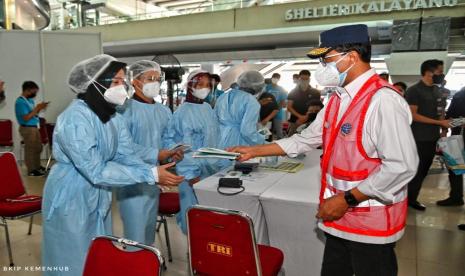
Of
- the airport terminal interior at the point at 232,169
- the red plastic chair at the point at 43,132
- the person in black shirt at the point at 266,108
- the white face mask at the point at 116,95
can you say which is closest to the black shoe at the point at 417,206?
the airport terminal interior at the point at 232,169

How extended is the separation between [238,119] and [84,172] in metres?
1.72

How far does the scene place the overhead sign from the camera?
5.85 metres

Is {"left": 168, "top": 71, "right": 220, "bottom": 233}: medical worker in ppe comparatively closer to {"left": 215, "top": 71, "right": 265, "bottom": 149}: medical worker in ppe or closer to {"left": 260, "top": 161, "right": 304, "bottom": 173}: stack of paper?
{"left": 215, "top": 71, "right": 265, "bottom": 149}: medical worker in ppe

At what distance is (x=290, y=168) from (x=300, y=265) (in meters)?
0.67

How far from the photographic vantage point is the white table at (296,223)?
6.01ft

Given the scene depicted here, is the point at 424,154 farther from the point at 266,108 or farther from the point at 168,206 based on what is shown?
the point at 168,206

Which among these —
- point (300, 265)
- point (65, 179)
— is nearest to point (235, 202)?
point (300, 265)

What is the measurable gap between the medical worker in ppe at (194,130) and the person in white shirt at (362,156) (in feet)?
4.72

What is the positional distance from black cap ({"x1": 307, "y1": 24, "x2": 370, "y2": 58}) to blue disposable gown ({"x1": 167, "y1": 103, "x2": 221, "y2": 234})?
1.55 meters

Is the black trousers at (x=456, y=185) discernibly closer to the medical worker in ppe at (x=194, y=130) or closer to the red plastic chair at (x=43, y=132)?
the medical worker in ppe at (x=194, y=130)

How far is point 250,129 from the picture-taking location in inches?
116

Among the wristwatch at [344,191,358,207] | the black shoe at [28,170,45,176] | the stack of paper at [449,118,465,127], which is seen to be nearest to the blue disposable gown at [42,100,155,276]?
the wristwatch at [344,191,358,207]

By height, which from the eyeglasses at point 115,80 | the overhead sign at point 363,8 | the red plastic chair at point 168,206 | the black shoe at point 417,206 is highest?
the overhead sign at point 363,8

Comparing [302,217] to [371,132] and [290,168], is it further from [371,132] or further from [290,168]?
[371,132]
